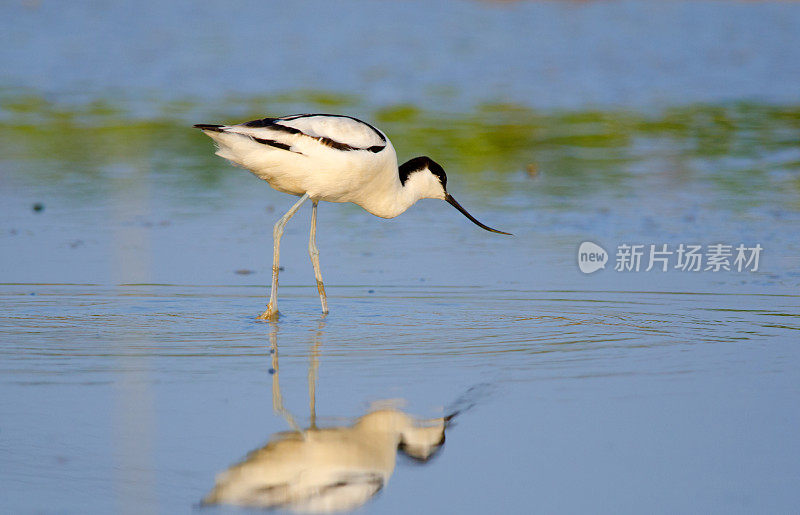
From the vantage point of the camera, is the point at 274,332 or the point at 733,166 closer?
the point at 274,332

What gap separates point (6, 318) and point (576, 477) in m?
3.72

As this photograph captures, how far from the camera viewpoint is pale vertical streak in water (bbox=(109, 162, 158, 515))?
4.43 meters

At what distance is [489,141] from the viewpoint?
15.1 m

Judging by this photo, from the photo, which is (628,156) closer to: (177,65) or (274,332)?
(274,332)

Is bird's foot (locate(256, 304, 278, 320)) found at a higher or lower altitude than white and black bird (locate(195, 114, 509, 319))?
lower

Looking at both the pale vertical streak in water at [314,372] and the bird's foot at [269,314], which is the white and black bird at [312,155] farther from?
the pale vertical streak in water at [314,372]

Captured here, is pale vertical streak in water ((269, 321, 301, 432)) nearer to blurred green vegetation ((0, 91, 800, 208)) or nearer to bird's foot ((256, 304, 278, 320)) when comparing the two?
bird's foot ((256, 304, 278, 320))

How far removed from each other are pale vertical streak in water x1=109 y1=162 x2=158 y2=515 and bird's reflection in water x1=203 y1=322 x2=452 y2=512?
26 cm

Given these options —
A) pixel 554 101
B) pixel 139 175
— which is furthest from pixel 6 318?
pixel 554 101

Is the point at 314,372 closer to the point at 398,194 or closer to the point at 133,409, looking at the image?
the point at 133,409

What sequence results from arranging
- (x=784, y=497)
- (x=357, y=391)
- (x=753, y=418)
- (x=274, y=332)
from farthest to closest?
1. (x=274, y=332)
2. (x=357, y=391)
3. (x=753, y=418)
4. (x=784, y=497)

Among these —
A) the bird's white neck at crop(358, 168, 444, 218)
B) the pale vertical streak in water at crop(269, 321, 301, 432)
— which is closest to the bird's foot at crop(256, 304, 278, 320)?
the pale vertical streak in water at crop(269, 321, 301, 432)

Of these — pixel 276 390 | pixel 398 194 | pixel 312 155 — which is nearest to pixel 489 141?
pixel 398 194

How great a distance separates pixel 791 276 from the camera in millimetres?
8344
